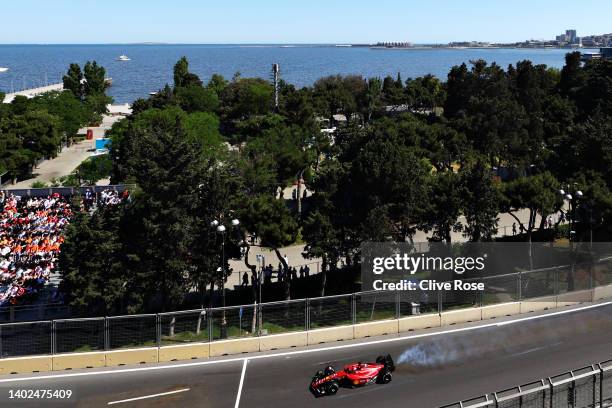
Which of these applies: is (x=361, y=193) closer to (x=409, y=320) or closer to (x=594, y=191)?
(x=409, y=320)

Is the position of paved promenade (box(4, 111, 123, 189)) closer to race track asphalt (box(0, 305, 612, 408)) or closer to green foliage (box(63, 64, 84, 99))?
green foliage (box(63, 64, 84, 99))

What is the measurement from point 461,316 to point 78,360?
12.0 m

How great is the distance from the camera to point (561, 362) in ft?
60.7

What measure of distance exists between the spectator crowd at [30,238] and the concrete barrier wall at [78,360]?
758 cm

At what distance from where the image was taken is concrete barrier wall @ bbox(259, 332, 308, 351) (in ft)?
64.8

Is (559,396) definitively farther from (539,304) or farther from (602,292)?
(602,292)

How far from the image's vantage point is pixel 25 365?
59.5 feet

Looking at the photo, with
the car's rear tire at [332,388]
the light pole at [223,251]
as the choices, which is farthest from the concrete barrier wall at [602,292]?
the light pole at [223,251]

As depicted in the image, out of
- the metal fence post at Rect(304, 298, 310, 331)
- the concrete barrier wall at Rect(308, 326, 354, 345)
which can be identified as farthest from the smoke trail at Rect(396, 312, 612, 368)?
the metal fence post at Rect(304, 298, 310, 331)

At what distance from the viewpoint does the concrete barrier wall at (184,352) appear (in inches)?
744

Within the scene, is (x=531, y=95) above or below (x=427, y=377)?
above

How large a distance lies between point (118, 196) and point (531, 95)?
3662 centimetres

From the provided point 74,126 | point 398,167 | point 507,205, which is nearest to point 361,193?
point 398,167

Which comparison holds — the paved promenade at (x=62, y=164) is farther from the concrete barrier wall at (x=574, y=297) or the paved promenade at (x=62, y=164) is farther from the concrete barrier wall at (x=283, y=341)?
the concrete barrier wall at (x=574, y=297)
